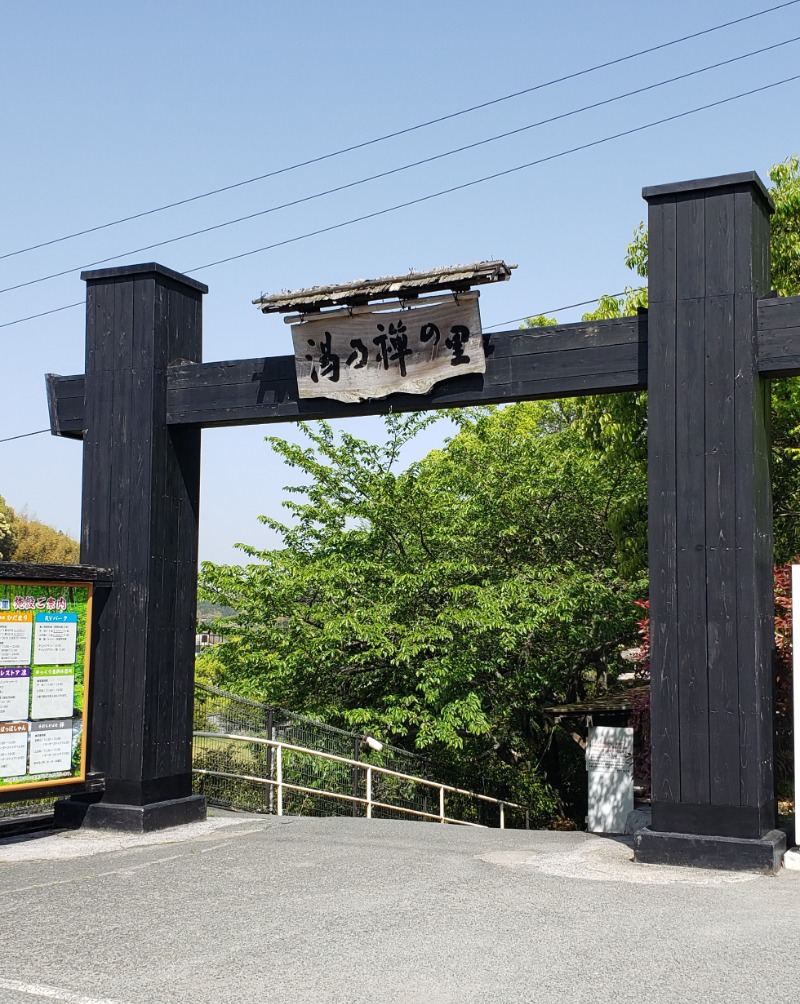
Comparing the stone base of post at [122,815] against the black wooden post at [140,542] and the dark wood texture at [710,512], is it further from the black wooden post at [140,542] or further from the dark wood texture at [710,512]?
the dark wood texture at [710,512]

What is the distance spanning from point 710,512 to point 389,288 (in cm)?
328

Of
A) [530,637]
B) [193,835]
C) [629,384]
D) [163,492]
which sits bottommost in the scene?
[193,835]

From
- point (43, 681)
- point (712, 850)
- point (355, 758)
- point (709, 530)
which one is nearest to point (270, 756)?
point (355, 758)

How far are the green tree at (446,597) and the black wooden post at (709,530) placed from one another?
9.02 m

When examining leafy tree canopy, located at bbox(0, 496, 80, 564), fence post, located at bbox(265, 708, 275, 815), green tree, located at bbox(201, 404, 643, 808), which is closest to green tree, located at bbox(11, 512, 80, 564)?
leafy tree canopy, located at bbox(0, 496, 80, 564)

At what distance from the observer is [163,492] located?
388 inches

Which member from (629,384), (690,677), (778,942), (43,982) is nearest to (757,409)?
(629,384)

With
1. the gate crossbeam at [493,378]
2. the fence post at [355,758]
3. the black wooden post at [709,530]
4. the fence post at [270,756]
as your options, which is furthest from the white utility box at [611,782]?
the gate crossbeam at [493,378]

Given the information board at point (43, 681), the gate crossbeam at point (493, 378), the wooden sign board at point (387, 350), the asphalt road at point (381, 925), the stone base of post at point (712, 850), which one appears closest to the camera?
the asphalt road at point (381, 925)

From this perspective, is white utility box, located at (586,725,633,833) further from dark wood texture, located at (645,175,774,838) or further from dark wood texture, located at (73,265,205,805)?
dark wood texture, located at (73,265,205,805)

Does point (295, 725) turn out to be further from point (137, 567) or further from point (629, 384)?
point (629, 384)

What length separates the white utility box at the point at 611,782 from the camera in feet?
42.7

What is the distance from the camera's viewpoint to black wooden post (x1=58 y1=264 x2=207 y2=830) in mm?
9469

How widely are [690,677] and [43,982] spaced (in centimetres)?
488
